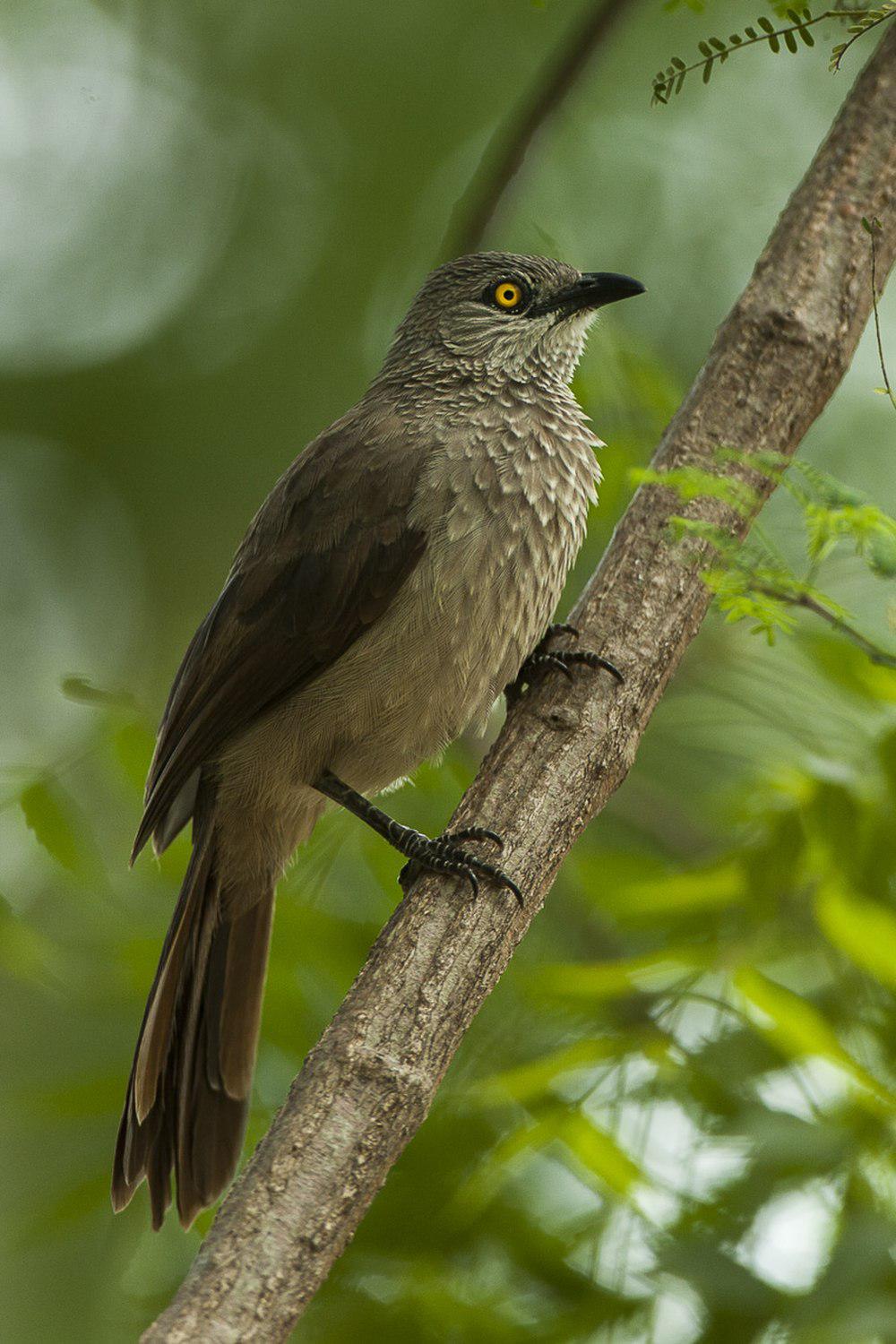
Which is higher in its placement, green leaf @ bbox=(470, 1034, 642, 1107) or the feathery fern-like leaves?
the feathery fern-like leaves

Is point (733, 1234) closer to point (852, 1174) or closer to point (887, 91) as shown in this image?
point (852, 1174)

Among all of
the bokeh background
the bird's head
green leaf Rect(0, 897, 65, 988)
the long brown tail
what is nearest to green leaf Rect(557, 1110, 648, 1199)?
the bokeh background

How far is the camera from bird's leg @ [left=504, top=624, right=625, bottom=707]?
318 centimetres

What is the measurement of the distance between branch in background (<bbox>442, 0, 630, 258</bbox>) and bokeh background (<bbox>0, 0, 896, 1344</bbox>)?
0.37 feet

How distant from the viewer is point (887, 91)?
340 cm

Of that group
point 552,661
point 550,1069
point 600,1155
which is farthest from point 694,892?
point 552,661

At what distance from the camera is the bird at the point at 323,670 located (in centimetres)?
364

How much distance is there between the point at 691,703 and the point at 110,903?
1.80m

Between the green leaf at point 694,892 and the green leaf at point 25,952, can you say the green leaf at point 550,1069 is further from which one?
the green leaf at point 25,952

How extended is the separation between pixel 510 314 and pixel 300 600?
1320 millimetres

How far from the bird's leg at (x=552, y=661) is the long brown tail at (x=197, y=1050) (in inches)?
38.8

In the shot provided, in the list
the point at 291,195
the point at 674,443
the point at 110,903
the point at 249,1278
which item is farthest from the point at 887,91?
the point at 291,195

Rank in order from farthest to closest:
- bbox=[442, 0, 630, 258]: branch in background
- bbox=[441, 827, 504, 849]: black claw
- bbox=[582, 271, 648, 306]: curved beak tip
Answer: bbox=[582, 271, 648, 306]: curved beak tip
bbox=[442, 0, 630, 258]: branch in background
bbox=[441, 827, 504, 849]: black claw

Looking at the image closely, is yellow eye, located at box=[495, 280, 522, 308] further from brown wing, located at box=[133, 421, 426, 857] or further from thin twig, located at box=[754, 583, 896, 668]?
thin twig, located at box=[754, 583, 896, 668]
